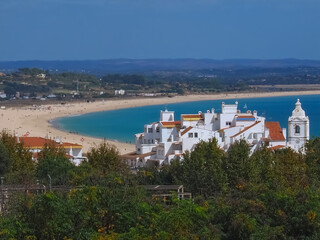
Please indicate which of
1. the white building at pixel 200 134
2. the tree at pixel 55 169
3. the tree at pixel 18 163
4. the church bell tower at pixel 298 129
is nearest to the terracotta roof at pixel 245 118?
the white building at pixel 200 134

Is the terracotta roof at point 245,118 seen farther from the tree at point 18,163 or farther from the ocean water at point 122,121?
the ocean water at point 122,121

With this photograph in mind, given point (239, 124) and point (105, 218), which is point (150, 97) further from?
point (105, 218)

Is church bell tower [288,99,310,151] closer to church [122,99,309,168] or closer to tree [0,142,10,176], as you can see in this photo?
church [122,99,309,168]

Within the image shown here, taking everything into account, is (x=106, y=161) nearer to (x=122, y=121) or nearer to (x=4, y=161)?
(x=4, y=161)

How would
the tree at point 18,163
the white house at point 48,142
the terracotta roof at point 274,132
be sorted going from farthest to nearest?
the white house at point 48,142 < the terracotta roof at point 274,132 < the tree at point 18,163

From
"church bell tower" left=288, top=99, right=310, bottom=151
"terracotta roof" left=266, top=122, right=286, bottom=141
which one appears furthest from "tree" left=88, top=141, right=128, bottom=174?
"church bell tower" left=288, top=99, right=310, bottom=151

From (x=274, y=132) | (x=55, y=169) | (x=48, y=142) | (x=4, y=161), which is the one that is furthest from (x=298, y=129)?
(x=4, y=161)
